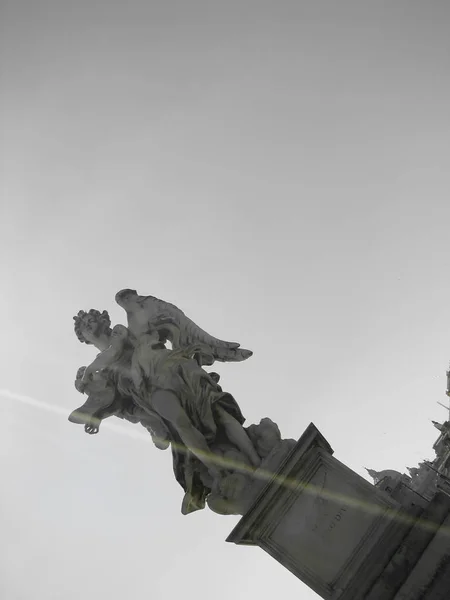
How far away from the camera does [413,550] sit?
4.88 meters

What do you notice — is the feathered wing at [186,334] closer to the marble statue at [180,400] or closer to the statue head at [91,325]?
the marble statue at [180,400]

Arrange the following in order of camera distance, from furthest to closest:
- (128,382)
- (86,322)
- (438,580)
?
1. (86,322)
2. (128,382)
3. (438,580)

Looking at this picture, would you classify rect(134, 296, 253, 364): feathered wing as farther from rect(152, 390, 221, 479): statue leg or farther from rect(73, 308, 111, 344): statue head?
rect(152, 390, 221, 479): statue leg

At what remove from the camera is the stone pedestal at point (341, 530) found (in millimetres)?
4824

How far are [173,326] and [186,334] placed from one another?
26 cm

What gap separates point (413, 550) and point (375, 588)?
539 millimetres

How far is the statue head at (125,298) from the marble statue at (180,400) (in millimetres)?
18

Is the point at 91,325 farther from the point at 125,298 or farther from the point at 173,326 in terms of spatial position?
the point at 173,326

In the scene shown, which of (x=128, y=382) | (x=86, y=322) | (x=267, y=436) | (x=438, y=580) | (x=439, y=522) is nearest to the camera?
(x=438, y=580)

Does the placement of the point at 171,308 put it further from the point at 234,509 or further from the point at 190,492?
the point at 234,509

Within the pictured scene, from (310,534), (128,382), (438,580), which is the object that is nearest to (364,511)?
(310,534)

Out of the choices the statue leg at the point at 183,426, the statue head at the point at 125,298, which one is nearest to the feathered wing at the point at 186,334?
the statue head at the point at 125,298

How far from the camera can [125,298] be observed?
8.65 metres

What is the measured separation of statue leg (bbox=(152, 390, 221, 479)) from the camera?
20.9 feet
